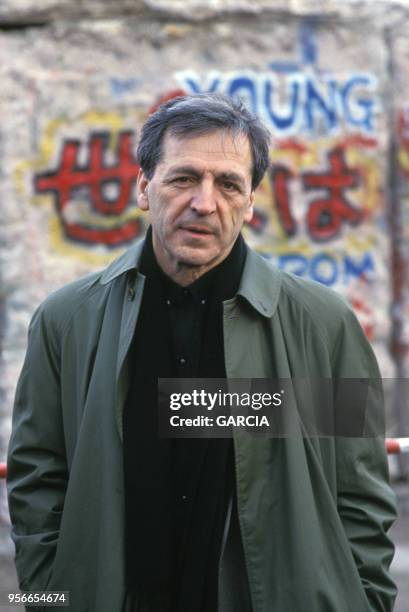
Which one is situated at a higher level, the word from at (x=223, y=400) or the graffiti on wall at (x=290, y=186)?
the graffiti on wall at (x=290, y=186)

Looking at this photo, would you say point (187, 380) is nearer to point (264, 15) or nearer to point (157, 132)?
point (157, 132)

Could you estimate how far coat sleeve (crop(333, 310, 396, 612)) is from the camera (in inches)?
102

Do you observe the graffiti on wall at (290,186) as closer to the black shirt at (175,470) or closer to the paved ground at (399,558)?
the paved ground at (399,558)

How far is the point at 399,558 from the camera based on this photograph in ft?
18.5

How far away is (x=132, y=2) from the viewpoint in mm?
5875

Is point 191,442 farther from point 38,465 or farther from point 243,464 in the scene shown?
point 38,465

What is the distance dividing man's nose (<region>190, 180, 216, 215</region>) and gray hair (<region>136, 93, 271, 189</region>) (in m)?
0.14

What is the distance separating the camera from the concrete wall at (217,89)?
5867 mm

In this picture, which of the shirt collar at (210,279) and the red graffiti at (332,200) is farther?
the red graffiti at (332,200)

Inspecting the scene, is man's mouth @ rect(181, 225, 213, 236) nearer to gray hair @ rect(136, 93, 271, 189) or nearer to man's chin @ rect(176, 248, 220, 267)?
man's chin @ rect(176, 248, 220, 267)

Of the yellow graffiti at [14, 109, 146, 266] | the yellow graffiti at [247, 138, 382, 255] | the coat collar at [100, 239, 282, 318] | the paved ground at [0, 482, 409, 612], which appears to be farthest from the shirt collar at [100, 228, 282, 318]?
the yellow graffiti at [247, 138, 382, 255]

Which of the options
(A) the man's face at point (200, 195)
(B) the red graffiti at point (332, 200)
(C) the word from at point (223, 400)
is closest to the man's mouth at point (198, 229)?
(A) the man's face at point (200, 195)

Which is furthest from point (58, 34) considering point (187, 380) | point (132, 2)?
point (187, 380)

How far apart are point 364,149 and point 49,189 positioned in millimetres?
1923
